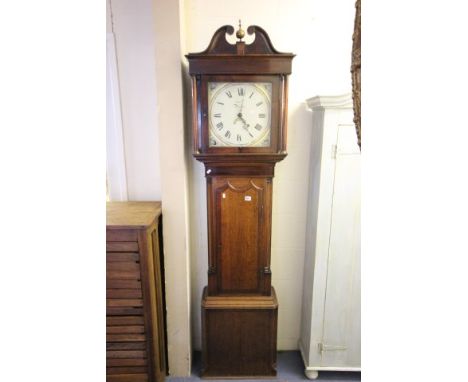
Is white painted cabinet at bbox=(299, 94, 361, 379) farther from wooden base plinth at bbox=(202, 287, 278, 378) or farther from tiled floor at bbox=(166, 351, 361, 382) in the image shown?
wooden base plinth at bbox=(202, 287, 278, 378)

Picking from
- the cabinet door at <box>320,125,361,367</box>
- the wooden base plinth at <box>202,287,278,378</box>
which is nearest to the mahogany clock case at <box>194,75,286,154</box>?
the cabinet door at <box>320,125,361,367</box>

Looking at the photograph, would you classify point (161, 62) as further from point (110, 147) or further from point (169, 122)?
point (110, 147)

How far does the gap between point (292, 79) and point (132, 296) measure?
149 centimetres

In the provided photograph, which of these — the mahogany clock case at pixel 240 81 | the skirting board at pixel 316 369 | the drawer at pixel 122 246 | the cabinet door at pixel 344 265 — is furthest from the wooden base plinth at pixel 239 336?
the mahogany clock case at pixel 240 81

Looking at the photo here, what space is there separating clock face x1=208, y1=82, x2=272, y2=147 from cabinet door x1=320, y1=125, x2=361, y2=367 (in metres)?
0.41

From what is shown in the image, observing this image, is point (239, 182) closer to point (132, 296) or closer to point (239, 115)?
point (239, 115)

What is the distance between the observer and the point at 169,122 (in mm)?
1544

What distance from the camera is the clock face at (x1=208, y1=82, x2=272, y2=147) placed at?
4.78 ft

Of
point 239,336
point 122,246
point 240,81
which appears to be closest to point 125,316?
point 122,246

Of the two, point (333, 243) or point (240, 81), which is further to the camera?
point (333, 243)

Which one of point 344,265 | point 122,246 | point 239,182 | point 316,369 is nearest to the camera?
point 122,246

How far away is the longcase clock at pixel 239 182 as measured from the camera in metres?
1.41

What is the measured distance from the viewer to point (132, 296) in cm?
145
